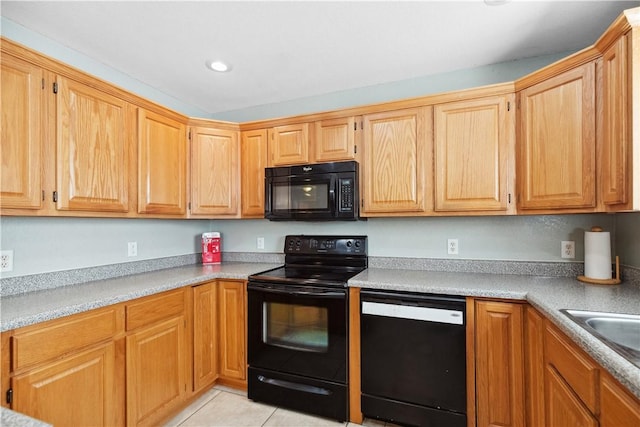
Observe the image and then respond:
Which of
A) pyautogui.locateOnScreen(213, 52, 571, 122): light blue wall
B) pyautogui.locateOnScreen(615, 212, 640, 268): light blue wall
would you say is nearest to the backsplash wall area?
pyautogui.locateOnScreen(615, 212, 640, 268): light blue wall

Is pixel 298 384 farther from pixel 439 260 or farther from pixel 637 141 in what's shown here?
pixel 637 141

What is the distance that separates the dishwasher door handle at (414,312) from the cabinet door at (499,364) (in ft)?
0.43

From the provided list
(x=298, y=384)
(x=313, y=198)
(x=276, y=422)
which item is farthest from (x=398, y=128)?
(x=276, y=422)

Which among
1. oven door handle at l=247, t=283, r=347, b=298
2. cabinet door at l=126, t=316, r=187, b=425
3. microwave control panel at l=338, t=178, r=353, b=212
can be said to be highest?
microwave control panel at l=338, t=178, r=353, b=212

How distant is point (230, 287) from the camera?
226 centimetres

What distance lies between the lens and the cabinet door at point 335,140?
229 centimetres

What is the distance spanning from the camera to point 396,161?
85.0 inches

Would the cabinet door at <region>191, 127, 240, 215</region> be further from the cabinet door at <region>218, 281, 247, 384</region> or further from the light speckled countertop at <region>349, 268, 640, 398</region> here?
the light speckled countertop at <region>349, 268, 640, 398</region>

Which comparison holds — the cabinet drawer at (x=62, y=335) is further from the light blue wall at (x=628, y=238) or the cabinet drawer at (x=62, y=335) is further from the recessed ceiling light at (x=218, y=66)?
the light blue wall at (x=628, y=238)

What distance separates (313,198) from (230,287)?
94 centimetres

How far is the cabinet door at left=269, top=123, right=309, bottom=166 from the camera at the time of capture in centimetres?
243

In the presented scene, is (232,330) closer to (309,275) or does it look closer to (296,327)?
(296,327)

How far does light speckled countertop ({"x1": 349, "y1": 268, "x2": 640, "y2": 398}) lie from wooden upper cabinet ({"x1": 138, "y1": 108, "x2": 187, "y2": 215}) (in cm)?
153

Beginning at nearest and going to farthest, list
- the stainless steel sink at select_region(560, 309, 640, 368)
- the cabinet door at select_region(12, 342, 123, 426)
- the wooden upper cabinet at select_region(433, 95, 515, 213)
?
the stainless steel sink at select_region(560, 309, 640, 368) < the cabinet door at select_region(12, 342, 123, 426) < the wooden upper cabinet at select_region(433, 95, 515, 213)
